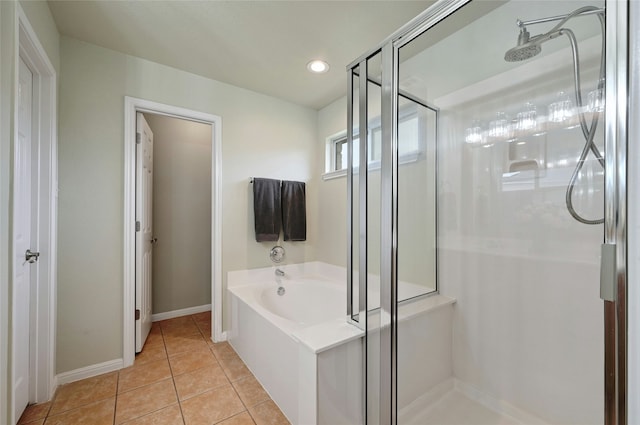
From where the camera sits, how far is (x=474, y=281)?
1.69 m

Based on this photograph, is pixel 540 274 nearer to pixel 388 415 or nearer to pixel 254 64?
pixel 388 415

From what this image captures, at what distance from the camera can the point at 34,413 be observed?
157 cm

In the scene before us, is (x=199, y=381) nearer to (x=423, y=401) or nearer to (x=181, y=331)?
(x=181, y=331)

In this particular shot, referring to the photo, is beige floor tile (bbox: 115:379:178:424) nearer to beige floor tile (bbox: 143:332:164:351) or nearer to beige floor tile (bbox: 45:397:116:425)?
beige floor tile (bbox: 45:397:116:425)

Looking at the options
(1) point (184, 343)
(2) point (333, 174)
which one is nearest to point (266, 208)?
(2) point (333, 174)

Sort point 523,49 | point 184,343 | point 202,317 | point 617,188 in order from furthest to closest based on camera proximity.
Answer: point 202,317
point 184,343
point 523,49
point 617,188

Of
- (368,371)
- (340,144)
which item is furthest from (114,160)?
(368,371)

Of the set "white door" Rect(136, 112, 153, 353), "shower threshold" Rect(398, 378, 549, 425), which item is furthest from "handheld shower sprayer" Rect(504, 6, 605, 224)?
"white door" Rect(136, 112, 153, 353)

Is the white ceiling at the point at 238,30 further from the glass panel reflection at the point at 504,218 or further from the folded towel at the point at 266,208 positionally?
the folded towel at the point at 266,208

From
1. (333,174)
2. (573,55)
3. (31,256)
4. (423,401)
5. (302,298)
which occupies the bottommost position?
(423,401)

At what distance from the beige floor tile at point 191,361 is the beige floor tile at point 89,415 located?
0.41 meters

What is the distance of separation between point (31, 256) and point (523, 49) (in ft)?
9.57

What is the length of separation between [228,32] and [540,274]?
7.86ft

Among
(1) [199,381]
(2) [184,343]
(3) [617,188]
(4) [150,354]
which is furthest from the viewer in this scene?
(2) [184,343]
